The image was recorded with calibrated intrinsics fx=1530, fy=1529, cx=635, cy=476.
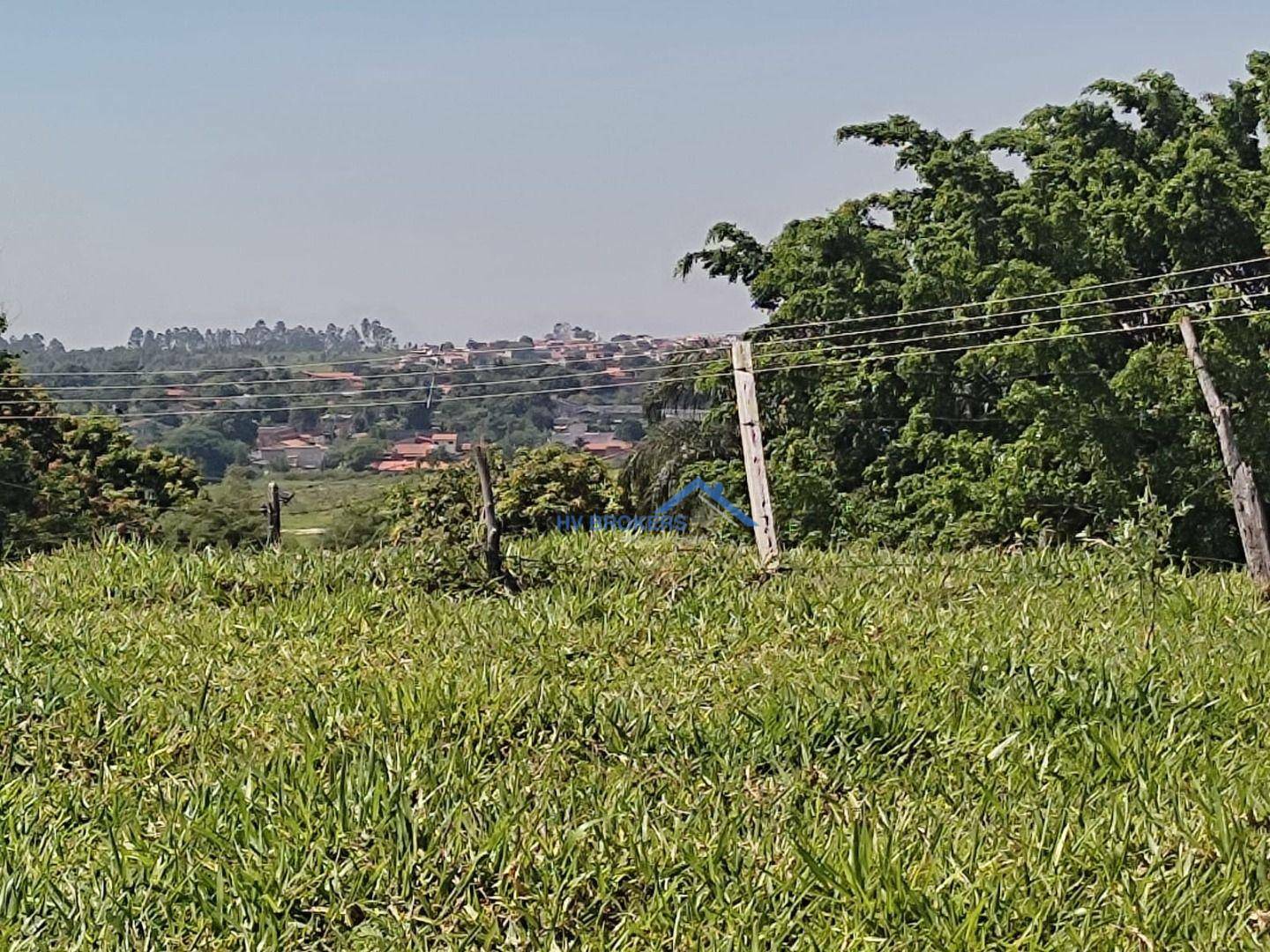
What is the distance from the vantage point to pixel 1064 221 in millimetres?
19000

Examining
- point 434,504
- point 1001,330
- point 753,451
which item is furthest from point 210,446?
point 753,451

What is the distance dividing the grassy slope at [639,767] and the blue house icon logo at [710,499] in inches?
480

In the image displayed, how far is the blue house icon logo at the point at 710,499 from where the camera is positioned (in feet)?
65.0

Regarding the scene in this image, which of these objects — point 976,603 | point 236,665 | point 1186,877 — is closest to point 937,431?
point 976,603

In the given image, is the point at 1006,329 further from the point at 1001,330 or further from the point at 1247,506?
the point at 1247,506

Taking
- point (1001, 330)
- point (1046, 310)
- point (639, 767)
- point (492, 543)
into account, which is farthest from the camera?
point (1001, 330)

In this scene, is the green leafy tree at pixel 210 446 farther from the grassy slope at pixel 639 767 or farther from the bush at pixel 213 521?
the grassy slope at pixel 639 767

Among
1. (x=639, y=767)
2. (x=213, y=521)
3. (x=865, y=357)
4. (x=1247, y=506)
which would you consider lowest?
(x=213, y=521)

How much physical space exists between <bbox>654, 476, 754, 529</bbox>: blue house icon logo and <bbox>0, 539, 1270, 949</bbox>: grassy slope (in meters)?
12.2

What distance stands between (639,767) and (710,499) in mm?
16261

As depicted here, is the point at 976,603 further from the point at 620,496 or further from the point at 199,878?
the point at 620,496

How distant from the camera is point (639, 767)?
467 cm

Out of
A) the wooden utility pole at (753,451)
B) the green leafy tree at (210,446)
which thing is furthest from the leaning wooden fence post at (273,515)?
the green leafy tree at (210,446)

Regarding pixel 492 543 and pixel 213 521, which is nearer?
pixel 492 543
